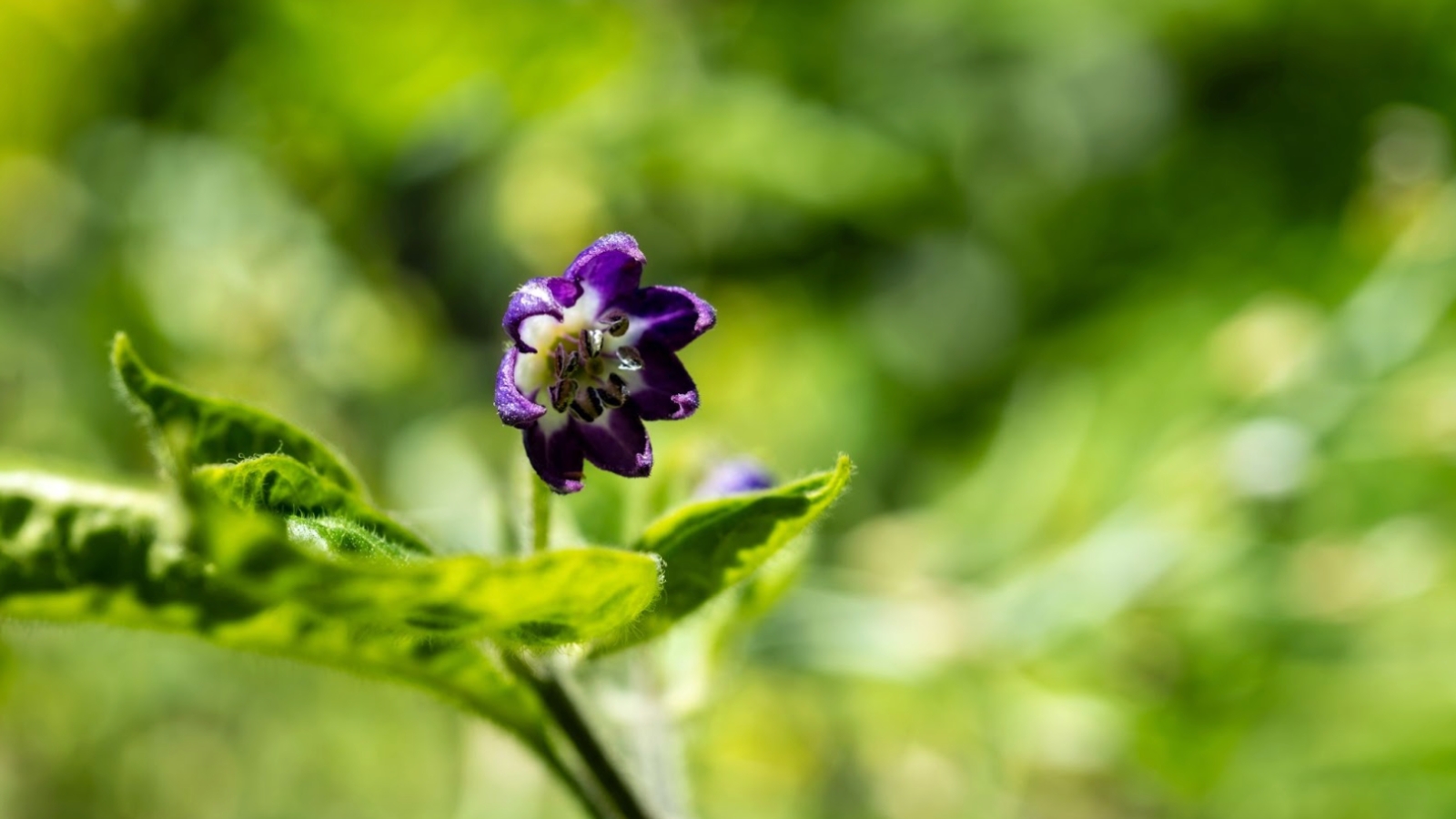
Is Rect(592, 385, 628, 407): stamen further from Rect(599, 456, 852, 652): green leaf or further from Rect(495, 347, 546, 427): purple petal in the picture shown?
Rect(599, 456, 852, 652): green leaf

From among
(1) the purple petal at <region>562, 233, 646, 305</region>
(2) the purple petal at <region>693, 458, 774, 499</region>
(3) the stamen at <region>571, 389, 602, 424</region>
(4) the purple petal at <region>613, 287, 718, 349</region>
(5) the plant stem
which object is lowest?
(5) the plant stem

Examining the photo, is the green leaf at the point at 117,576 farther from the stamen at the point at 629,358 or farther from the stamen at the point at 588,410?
the stamen at the point at 629,358

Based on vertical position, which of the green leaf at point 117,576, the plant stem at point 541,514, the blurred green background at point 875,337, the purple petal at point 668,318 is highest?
the blurred green background at point 875,337

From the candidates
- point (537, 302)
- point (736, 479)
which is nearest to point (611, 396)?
point (537, 302)

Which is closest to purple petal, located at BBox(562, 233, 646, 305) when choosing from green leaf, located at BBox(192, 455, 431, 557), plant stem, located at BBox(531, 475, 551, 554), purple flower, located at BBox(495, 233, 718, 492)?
purple flower, located at BBox(495, 233, 718, 492)

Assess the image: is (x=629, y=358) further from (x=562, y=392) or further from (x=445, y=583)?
(x=445, y=583)

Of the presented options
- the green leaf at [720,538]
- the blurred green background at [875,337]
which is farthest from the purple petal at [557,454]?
the blurred green background at [875,337]
